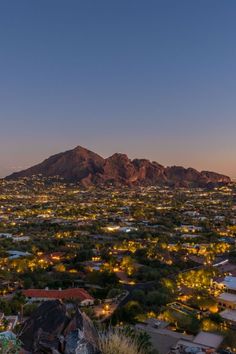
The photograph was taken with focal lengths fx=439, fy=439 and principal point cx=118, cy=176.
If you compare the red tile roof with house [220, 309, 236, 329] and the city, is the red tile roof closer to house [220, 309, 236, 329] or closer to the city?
the city

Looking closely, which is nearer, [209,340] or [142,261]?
[209,340]

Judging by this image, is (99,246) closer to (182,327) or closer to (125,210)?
(182,327)

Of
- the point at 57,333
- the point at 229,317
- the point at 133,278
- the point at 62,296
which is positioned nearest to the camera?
the point at 57,333

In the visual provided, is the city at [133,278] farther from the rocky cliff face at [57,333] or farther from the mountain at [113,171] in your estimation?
the mountain at [113,171]

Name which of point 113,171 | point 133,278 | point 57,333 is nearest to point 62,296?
point 133,278

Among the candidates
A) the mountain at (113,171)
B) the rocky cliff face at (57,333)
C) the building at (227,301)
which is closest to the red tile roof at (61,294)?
the building at (227,301)

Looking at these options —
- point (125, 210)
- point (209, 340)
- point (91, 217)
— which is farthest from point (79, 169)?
point (209, 340)

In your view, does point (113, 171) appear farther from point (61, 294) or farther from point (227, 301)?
point (227, 301)
